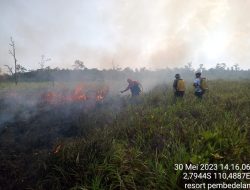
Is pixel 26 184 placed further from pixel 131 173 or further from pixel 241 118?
pixel 241 118

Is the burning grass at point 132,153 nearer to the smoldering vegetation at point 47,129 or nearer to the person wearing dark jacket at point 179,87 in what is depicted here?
the smoldering vegetation at point 47,129

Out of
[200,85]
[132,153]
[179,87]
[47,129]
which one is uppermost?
[200,85]

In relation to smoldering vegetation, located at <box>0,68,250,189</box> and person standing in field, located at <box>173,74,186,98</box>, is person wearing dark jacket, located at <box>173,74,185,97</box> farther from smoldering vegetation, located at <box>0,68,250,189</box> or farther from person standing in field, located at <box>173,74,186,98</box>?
smoldering vegetation, located at <box>0,68,250,189</box>

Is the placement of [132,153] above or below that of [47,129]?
above

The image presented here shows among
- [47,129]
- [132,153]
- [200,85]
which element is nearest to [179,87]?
[200,85]

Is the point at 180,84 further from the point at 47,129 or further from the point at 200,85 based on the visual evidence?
the point at 47,129

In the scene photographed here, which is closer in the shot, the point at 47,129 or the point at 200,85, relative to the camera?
the point at 47,129

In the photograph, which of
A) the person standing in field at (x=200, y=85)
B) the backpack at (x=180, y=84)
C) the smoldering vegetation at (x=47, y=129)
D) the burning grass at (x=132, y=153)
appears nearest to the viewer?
the burning grass at (x=132, y=153)

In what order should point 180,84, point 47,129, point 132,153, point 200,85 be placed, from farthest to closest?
point 180,84 < point 200,85 < point 47,129 < point 132,153

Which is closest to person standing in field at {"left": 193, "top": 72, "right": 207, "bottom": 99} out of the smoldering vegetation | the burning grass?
the smoldering vegetation

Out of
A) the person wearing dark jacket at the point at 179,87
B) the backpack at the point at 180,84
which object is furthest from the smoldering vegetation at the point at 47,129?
the backpack at the point at 180,84

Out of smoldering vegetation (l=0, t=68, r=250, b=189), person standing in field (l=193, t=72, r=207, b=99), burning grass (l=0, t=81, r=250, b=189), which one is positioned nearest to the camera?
burning grass (l=0, t=81, r=250, b=189)

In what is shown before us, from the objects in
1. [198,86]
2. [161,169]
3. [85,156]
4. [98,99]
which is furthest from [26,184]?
[98,99]

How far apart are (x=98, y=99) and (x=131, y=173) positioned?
1292cm
